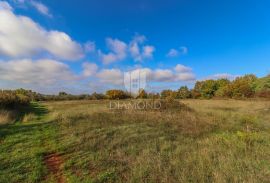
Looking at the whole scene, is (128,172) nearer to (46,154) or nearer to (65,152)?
(65,152)

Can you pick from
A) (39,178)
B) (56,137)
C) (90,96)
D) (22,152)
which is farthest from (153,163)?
(90,96)

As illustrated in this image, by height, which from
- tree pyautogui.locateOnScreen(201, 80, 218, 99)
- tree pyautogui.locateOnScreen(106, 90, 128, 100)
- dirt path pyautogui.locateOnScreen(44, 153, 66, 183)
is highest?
tree pyautogui.locateOnScreen(201, 80, 218, 99)

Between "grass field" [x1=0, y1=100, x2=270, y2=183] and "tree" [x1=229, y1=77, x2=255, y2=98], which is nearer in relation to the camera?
"grass field" [x1=0, y1=100, x2=270, y2=183]

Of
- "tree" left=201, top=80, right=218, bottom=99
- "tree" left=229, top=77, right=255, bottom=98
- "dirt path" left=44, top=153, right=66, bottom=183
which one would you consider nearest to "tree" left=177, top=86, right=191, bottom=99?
"tree" left=201, top=80, right=218, bottom=99

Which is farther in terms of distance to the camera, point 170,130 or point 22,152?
point 170,130

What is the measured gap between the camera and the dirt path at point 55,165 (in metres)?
3.76

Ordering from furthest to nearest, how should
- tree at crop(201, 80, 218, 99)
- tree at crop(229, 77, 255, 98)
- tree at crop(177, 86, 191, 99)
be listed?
1. tree at crop(201, 80, 218, 99)
2. tree at crop(177, 86, 191, 99)
3. tree at crop(229, 77, 255, 98)

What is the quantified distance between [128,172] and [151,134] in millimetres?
3582

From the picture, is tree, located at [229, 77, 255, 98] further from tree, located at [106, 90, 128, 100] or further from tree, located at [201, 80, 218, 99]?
tree, located at [106, 90, 128, 100]

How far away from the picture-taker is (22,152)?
5.21 m

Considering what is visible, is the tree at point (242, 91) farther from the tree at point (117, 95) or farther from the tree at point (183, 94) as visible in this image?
the tree at point (117, 95)

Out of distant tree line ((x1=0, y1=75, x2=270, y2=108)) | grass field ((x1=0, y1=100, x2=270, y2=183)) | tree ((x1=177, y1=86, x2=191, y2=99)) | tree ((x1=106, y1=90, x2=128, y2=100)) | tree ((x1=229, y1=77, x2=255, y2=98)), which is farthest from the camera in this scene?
tree ((x1=177, y1=86, x2=191, y2=99))

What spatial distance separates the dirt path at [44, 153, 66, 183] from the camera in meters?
3.76

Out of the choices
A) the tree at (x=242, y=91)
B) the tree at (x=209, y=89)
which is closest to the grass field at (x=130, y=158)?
the tree at (x=242, y=91)
